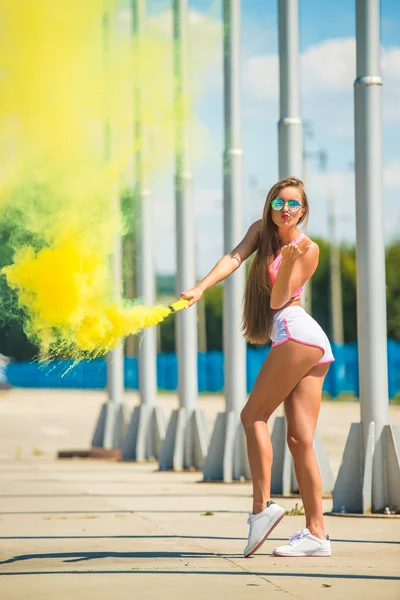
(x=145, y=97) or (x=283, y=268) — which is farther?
(x=145, y=97)

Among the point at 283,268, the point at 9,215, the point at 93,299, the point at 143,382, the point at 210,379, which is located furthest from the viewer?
the point at 210,379

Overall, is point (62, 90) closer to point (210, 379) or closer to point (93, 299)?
point (93, 299)

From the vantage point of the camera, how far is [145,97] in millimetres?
13016

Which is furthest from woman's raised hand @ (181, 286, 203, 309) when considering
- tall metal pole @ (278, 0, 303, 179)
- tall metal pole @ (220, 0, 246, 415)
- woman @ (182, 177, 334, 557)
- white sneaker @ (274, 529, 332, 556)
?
tall metal pole @ (220, 0, 246, 415)

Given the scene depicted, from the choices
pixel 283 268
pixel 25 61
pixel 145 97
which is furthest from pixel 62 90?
pixel 283 268

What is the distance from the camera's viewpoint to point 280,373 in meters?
7.13

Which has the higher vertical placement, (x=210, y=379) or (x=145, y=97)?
(x=145, y=97)

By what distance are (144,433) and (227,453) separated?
4.21 m

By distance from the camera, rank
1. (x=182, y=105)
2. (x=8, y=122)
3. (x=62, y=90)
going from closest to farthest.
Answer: (x=8, y=122)
(x=62, y=90)
(x=182, y=105)

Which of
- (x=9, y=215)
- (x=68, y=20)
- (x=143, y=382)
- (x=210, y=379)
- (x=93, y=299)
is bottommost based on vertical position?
(x=210, y=379)

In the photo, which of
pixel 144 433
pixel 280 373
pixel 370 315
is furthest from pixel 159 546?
pixel 144 433

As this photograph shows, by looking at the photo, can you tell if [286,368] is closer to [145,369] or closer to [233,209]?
[233,209]

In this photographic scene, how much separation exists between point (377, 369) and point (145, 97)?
4584 mm

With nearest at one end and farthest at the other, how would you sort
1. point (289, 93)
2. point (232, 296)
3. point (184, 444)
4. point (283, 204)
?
point (283, 204) → point (289, 93) → point (232, 296) → point (184, 444)
